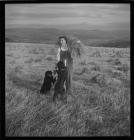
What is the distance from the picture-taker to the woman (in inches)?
91.0

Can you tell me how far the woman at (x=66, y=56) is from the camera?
2311 mm

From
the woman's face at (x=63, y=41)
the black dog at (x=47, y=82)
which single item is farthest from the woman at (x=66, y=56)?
the black dog at (x=47, y=82)

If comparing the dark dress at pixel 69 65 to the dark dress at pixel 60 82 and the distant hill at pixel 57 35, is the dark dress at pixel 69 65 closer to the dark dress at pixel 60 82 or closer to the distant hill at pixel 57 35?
the dark dress at pixel 60 82

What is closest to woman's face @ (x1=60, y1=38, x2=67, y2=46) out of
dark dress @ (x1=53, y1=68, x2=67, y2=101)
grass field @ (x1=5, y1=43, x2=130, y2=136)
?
grass field @ (x1=5, y1=43, x2=130, y2=136)

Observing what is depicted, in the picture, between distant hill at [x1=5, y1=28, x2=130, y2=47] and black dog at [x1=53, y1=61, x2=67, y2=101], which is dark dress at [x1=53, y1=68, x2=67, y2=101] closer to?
black dog at [x1=53, y1=61, x2=67, y2=101]

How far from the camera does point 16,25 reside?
2.30 m

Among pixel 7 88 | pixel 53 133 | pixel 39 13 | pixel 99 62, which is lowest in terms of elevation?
pixel 53 133

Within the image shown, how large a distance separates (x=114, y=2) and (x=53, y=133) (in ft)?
4.05

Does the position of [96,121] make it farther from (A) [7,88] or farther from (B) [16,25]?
(B) [16,25]

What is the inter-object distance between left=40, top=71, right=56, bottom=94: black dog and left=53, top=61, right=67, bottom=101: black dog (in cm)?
5

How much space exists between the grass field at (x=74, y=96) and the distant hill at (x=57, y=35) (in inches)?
2.1

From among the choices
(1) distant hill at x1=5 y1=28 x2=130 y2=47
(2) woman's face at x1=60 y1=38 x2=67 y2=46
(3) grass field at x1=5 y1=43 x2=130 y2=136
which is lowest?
(3) grass field at x1=5 y1=43 x2=130 y2=136
